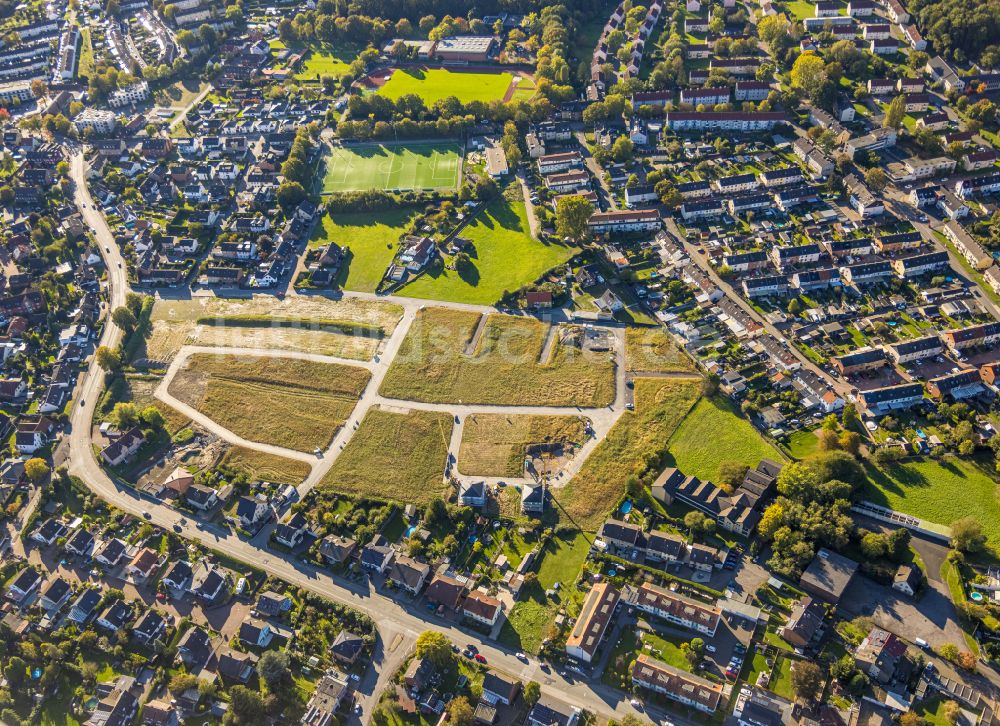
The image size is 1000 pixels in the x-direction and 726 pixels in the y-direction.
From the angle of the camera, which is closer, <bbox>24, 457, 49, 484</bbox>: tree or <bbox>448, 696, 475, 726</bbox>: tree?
<bbox>448, 696, 475, 726</bbox>: tree

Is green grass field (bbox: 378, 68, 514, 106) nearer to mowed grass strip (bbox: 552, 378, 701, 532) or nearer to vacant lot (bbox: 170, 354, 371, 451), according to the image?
vacant lot (bbox: 170, 354, 371, 451)

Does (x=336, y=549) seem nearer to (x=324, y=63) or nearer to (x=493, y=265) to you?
(x=493, y=265)

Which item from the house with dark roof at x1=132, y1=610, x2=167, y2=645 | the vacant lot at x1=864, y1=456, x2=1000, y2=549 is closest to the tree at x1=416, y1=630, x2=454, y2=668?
the house with dark roof at x1=132, y1=610, x2=167, y2=645

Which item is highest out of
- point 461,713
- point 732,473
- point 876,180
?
point 876,180

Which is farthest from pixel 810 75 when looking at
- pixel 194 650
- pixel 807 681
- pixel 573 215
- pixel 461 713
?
pixel 194 650

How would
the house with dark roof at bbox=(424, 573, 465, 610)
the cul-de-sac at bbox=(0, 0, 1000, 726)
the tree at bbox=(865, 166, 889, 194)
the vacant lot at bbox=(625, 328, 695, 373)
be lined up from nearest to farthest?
the cul-de-sac at bbox=(0, 0, 1000, 726) → the house with dark roof at bbox=(424, 573, 465, 610) → the vacant lot at bbox=(625, 328, 695, 373) → the tree at bbox=(865, 166, 889, 194)

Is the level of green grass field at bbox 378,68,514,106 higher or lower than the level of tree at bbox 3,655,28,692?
higher

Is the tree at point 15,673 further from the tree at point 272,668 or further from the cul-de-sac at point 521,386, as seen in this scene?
the tree at point 272,668
